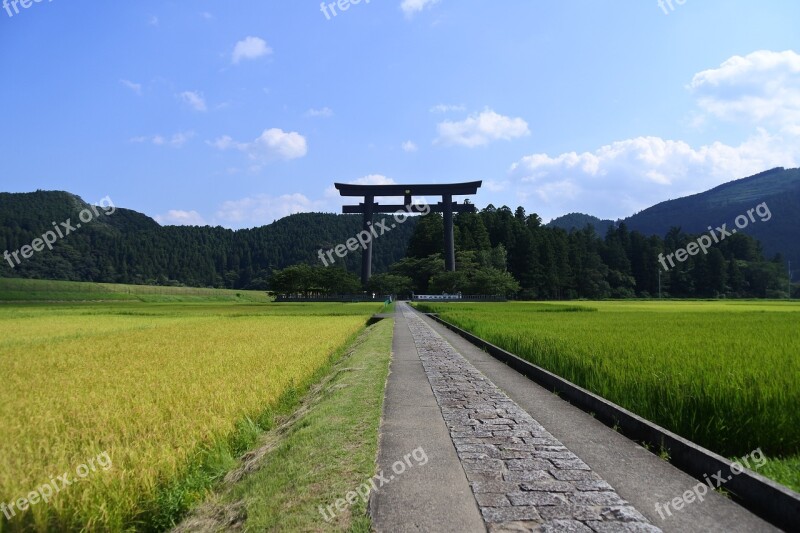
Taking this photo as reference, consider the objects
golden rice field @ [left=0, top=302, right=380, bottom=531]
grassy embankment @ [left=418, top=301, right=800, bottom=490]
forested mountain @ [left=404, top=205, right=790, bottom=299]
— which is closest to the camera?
golden rice field @ [left=0, top=302, right=380, bottom=531]

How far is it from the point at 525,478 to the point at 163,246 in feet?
482

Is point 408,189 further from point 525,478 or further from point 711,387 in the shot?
point 525,478

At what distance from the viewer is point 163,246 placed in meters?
134

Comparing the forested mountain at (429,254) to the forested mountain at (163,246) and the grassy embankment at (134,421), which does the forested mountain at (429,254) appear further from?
the grassy embankment at (134,421)

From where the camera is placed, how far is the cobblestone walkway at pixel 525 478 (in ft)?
10.2

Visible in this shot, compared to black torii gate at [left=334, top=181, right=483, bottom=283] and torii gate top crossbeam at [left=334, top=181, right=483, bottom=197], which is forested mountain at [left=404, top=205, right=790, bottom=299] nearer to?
black torii gate at [left=334, top=181, right=483, bottom=283]

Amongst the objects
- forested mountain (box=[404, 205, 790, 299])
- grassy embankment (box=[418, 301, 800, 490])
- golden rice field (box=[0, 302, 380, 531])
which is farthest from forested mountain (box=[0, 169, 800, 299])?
grassy embankment (box=[418, 301, 800, 490])

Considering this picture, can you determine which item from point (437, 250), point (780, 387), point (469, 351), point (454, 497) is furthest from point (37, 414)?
point (437, 250)

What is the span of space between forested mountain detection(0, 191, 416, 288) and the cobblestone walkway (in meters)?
121

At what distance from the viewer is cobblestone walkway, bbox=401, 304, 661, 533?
3104mm

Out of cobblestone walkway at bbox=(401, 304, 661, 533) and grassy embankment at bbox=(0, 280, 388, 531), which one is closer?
cobblestone walkway at bbox=(401, 304, 661, 533)

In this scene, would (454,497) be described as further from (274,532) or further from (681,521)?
(681,521)

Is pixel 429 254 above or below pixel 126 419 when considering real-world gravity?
above

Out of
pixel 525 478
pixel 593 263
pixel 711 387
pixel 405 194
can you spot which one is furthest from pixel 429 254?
pixel 525 478
